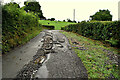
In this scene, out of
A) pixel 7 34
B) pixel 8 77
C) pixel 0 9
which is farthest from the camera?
pixel 7 34

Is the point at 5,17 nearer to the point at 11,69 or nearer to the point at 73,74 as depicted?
the point at 11,69

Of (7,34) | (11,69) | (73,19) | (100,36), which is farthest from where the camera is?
(73,19)

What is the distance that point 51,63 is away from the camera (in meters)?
3.57

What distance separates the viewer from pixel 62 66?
3324 millimetres

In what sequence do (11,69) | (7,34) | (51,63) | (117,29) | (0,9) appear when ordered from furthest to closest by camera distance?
(117,29) < (7,34) < (0,9) < (51,63) < (11,69)

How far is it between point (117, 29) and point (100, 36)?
1875mm

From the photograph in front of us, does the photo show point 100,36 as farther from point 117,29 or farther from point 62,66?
point 62,66

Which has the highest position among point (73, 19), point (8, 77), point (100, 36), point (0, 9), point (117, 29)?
point (73, 19)

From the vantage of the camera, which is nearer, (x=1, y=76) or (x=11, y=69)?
(x=1, y=76)

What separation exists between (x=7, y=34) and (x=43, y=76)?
352 centimetres

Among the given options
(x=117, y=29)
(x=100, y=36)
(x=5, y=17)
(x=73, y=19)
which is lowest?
(x=100, y=36)

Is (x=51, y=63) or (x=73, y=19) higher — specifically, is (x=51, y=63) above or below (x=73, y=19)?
below

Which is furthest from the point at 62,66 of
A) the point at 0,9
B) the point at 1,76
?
the point at 0,9

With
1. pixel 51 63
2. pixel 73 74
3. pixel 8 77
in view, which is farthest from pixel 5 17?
pixel 73 74
